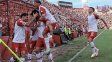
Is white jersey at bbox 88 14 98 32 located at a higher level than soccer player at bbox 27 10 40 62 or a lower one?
lower

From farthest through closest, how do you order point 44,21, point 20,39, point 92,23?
point 92,23, point 20,39, point 44,21

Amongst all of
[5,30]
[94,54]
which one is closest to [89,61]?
[94,54]

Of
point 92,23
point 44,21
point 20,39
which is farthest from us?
point 92,23

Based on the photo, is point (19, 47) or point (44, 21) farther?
point (19, 47)

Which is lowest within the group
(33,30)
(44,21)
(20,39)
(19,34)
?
(20,39)

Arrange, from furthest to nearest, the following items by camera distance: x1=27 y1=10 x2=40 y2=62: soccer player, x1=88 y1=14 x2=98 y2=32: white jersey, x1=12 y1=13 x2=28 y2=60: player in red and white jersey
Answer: x1=88 y1=14 x2=98 y2=32: white jersey
x1=12 y1=13 x2=28 y2=60: player in red and white jersey
x1=27 y1=10 x2=40 y2=62: soccer player

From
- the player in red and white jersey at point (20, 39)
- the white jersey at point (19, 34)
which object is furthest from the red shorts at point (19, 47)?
the white jersey at point (19, 34)

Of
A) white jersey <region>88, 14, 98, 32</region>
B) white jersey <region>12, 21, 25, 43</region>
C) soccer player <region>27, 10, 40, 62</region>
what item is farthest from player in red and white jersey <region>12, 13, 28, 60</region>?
white jersey <region>88, 14, 98, 32</region>

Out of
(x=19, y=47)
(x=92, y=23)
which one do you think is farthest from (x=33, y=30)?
(x=92, y=23)

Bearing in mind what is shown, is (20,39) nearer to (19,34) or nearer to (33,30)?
(19,34)

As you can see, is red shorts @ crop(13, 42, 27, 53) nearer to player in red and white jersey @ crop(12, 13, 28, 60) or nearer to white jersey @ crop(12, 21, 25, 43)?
player in red and white jersey @ crop(12, 13, 28, 60)

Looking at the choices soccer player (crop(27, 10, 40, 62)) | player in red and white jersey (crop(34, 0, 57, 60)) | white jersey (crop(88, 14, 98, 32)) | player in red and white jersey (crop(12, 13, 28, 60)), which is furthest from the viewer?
white jersey (crop(88, 14, 98, 32))

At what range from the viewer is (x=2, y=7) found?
18375mm

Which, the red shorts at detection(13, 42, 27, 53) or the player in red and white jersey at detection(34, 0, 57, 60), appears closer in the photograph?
the player in red and white jersey at detection(34, 0, 57, 60)
